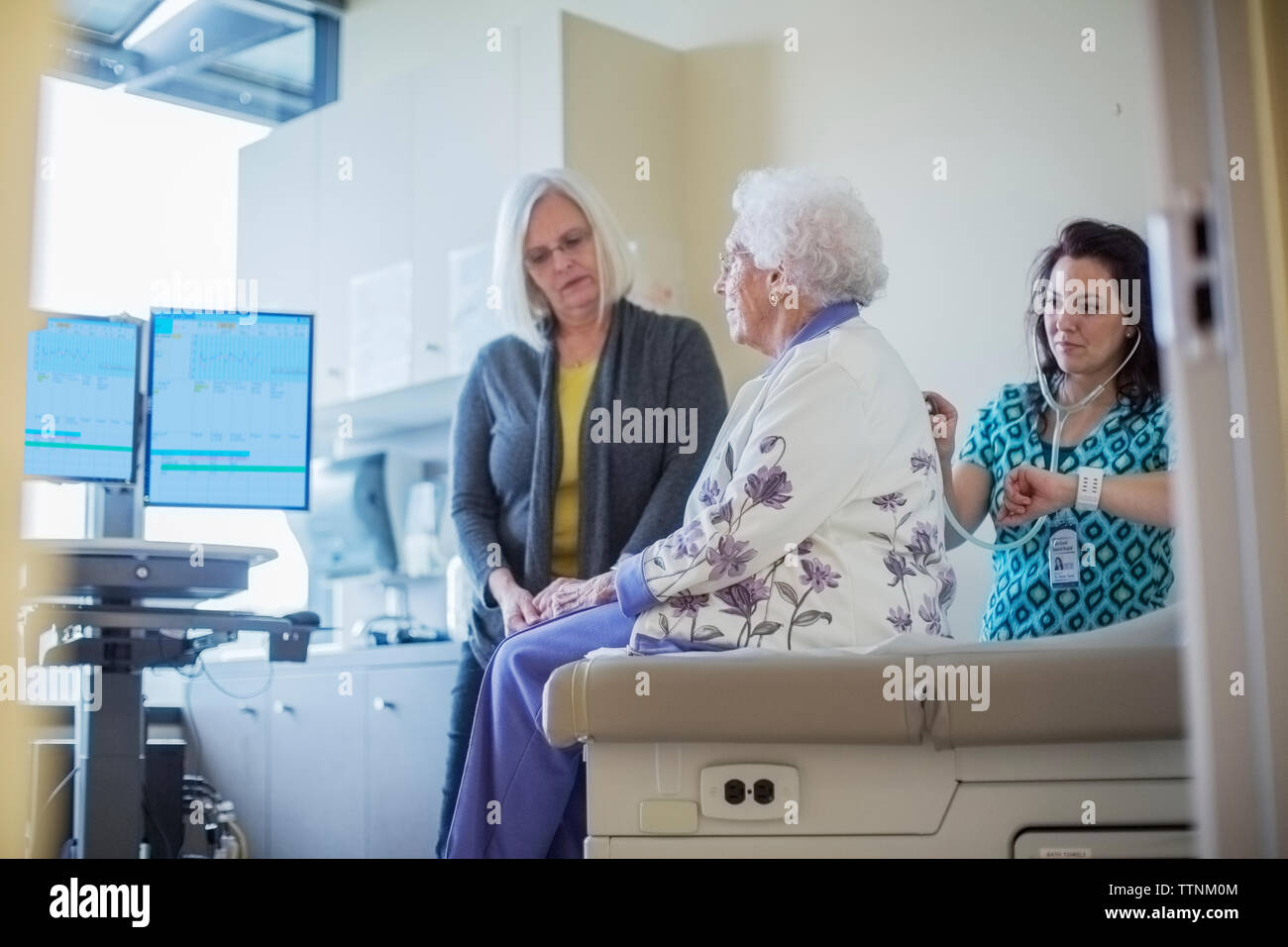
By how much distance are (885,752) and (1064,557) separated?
2.10 ft

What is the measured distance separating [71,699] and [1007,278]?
2.09 m

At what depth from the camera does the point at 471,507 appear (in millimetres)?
2361

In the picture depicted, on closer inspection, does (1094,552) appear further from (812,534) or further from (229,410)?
(229,410)

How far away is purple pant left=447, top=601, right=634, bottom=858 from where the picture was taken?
1769mm

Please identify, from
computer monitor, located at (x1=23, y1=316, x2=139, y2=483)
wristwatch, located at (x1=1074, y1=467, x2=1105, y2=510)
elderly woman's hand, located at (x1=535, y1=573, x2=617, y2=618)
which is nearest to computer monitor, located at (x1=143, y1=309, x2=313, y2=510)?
computer monitor, located at (x1=23, y1=316, x2=139, y2=483)

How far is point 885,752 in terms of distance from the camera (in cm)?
147

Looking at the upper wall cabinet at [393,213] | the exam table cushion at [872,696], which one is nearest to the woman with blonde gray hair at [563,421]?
the upper wall cabinet at [393,213]

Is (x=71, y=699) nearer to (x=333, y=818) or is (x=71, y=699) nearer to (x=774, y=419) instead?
(x=333, y=818)

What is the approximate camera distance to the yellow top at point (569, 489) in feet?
7.48

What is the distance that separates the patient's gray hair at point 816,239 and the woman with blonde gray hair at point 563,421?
438mm

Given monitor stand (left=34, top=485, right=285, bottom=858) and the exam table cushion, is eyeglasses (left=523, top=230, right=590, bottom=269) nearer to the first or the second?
monitor stand (left=34, top=485, right=285, bottom=858)

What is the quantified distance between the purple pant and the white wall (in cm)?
77

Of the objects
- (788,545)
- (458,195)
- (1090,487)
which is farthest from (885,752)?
(458,195)
